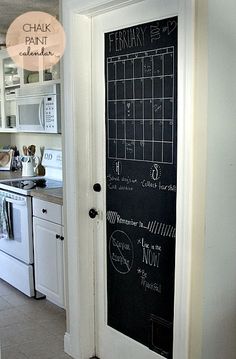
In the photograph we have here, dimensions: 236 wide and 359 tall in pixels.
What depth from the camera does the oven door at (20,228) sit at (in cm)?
365

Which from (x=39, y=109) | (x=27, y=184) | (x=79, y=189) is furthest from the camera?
(x=39, y=109)

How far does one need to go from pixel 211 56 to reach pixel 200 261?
90 centimetres

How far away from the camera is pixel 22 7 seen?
3711 mm

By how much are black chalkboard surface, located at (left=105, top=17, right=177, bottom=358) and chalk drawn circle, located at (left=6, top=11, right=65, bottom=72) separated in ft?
4.35

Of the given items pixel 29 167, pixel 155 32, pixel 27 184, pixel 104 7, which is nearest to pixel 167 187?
pixel 155 32

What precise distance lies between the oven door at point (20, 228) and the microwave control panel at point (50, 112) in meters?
0.71

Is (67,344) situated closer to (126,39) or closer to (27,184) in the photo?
(27,184)

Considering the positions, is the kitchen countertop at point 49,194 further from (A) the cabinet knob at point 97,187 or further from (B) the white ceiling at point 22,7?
(B) the white ceiling at point 22,7

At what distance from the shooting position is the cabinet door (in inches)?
132

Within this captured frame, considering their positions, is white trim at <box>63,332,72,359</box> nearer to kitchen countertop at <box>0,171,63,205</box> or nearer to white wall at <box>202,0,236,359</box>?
kitchen countertop at <box>0,171,63,205</box>

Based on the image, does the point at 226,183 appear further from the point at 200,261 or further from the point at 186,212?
the point at 200,261

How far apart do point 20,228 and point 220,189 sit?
221 cm

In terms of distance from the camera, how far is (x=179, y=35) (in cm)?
204

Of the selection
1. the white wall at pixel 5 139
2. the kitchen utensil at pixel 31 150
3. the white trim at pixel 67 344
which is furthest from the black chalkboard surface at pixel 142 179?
the white wall at pixel 5 139
